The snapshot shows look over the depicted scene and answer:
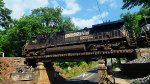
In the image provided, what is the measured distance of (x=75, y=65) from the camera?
202 feet

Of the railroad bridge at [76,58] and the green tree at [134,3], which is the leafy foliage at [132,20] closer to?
the railroad bridge at [76,58]

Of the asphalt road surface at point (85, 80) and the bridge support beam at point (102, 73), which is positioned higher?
the bridge support beam at point (102, 73)

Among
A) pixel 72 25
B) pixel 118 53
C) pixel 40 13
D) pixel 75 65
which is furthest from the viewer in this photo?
pixel 72 25

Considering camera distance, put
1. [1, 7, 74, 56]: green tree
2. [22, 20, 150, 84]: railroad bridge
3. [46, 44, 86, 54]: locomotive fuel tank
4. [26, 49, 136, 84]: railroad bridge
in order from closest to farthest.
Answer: [22, 20, 150, 84]: railroad bridge, [26, 49, 136, 84]: railroad bridge, [46, 44, 86, 54]: locomotive fuel tank, [1, 7, 74, 56]: green tree

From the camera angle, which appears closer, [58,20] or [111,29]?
[111,29]

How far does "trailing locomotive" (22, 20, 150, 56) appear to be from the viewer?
30.8 m

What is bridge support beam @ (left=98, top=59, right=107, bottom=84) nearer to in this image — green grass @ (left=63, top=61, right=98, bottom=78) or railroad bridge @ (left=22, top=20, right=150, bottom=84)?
railroad bridge @ (left=22, top=20, right=150, bottom=84)

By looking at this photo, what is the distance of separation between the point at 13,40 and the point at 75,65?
58.3 ft

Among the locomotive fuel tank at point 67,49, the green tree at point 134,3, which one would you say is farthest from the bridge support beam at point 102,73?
the green tree at point 134,3

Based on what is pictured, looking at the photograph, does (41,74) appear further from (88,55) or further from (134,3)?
(134,3)

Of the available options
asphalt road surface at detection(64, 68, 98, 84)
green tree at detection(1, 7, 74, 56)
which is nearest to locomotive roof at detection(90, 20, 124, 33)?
asphalt road surface at detection(64, 68, 98, 84)

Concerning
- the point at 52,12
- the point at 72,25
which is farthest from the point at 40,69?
the point at 72,25

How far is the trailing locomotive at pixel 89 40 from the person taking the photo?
3083cm

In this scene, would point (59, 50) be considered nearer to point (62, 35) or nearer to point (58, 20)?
point (62, 35)
